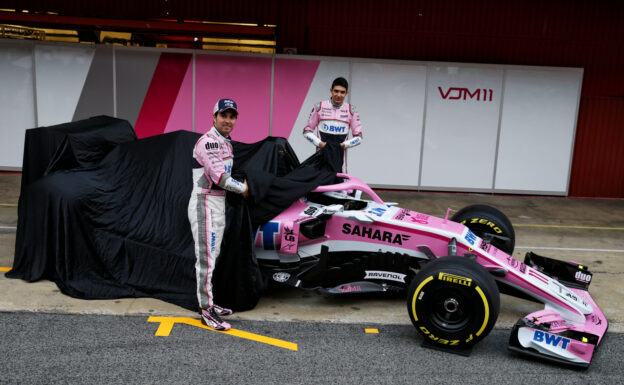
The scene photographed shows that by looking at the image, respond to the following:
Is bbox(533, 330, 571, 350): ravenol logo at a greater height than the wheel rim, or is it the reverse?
the wheel rim

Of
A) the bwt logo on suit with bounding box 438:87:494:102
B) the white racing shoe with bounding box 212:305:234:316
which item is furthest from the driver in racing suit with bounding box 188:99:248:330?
the bwt logo on suit with bounding box 438:87:494:102

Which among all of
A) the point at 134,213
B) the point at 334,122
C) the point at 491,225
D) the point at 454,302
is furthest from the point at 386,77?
the point at 454,302

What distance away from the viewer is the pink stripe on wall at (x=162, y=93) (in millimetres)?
10828

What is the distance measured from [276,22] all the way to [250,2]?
25.6 inches

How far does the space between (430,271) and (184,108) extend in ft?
25.4

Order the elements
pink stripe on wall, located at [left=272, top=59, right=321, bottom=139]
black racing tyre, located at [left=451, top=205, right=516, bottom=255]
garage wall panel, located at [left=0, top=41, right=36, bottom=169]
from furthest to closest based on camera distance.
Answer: pink stripe on wall, located at [left=272, top=59, right=321, bottom=139] → garage wall panel, located at [left=0, top=41, right=36, bottom=169] → black racing tyre, located at [left=451, top=205, right=516, bottom=255]

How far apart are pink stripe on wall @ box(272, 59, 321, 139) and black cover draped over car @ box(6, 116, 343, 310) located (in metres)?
4.76

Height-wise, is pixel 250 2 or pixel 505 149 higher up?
pixel 250 2

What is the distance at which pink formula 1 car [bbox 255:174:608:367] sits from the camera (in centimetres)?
443

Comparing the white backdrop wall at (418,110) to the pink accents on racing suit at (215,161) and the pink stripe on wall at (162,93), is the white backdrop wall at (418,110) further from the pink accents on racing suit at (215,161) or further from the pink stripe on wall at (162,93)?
the pink accents on racing suit at (215,161)

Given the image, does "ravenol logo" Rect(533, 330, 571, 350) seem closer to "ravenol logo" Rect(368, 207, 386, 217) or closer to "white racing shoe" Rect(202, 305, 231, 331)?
"ravenol logo" Rect(368, 207, 386, 217)

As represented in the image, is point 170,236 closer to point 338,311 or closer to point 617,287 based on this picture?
point 338,311

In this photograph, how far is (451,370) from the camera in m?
4.30

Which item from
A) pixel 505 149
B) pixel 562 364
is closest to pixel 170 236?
pixel 562 364
